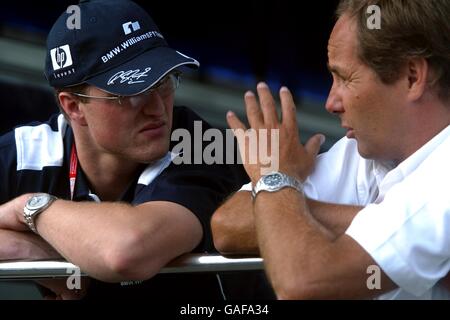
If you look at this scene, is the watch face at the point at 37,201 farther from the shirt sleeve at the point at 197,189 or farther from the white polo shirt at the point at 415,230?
the white polo shirt at the point at 415,230

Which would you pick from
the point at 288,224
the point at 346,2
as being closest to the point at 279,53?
the point at 346,2

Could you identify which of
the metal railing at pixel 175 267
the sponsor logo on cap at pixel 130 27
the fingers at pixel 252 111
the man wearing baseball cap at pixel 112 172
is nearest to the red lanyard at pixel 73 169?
the man wearing baseball cap at pixel 112 172

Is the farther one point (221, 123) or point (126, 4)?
point (221, 123)

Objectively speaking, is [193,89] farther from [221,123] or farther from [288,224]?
[288,224]

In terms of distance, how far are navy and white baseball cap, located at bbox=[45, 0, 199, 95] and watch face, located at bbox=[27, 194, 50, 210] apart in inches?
15.2

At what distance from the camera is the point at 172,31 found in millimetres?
5289

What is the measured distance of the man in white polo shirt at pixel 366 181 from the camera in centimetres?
206

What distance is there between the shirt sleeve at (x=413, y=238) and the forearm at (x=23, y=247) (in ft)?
3.11

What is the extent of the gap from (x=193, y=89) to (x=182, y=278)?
2737 millimetres

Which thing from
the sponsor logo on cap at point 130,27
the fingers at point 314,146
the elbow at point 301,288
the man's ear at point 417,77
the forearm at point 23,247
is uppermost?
the man's ear at point 417,77

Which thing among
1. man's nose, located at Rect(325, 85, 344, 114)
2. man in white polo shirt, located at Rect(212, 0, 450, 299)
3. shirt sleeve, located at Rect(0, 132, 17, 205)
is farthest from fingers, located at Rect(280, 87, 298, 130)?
shirt sleeve, located at Rect(0, 132, 17, 205)

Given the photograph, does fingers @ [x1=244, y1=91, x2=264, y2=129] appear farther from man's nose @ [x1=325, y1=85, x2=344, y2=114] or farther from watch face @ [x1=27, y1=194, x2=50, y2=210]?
watch face @ [x1=27, y1=194, x2=50, y2=210]

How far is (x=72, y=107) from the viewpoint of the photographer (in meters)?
2.95

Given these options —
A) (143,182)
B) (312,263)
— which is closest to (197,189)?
(143,182)
